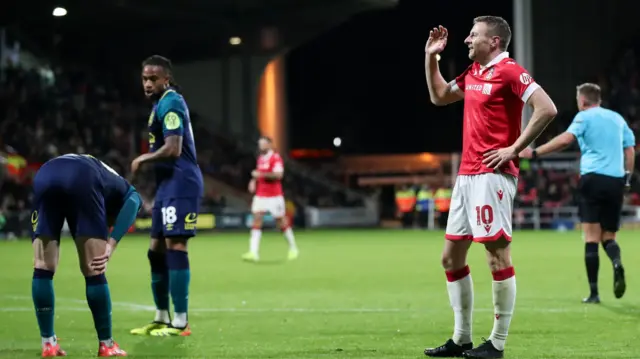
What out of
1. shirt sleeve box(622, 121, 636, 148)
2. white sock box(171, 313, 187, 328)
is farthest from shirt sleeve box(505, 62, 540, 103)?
shirt sleeve box(622, 121, 636, 148)

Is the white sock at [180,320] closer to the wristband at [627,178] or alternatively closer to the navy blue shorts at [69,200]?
the navy blue shorts at [69,200]

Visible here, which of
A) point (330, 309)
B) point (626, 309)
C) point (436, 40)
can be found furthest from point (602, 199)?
point (436, 40)

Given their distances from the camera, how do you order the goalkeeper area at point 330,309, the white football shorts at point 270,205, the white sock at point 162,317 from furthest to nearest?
the white football shorts at point 270,205 < the white sock at point 162,317 < the goalkeeper area at point 330,309

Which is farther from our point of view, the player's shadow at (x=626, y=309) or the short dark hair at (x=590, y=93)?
the short dark hair at (x=590, y=93)

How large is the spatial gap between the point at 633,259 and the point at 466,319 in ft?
35.8

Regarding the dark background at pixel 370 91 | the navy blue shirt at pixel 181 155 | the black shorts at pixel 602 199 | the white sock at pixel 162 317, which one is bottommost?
the white sock at pixel 162 317

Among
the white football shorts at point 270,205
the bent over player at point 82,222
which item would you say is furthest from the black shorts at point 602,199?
the white football shorts at point 270,205

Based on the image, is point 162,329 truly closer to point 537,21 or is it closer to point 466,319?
point 466,319

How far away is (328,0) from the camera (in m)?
37.3

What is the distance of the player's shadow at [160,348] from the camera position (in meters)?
7.19

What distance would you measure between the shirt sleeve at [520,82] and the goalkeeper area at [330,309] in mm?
1733

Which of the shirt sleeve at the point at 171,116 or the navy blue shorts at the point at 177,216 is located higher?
the shirt sleeve at the point at 171,116

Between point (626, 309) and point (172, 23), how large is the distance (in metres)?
31.2

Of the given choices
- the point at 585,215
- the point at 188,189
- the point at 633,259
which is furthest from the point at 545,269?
the point at 188,189
